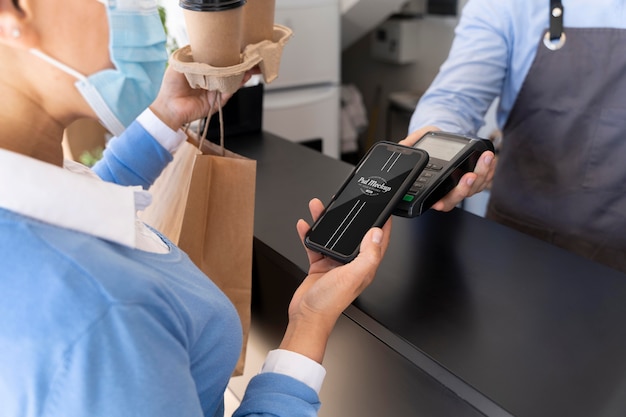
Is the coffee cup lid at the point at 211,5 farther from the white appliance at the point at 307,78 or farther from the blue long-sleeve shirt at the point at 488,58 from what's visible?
the white appliance at the point at 307,78

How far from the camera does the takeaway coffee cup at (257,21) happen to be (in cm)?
65

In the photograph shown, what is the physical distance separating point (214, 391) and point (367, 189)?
0.91 ft

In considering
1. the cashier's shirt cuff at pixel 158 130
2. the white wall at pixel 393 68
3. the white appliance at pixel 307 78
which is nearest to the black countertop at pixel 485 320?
→ the cashier's shirt cuff at pixel 158 130

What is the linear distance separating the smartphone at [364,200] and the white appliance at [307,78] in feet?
4.66

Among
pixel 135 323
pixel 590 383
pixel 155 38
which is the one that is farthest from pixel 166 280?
pixel 590 383

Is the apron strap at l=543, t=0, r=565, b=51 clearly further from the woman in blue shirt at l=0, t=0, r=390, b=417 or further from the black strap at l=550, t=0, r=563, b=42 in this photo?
the woman in blue shirt at l=0, t=0, r=390, b=417

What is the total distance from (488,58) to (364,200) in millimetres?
520

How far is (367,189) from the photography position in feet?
2.07

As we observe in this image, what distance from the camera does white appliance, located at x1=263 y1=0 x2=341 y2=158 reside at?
2010 millimetres

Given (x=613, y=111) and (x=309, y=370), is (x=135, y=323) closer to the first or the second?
(x=309, y=370)

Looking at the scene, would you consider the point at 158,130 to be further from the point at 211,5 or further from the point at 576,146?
the point at 576,146

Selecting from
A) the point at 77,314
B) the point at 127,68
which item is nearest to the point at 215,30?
the point at 127,68

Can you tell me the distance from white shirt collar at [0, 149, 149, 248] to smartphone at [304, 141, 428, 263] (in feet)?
0.74

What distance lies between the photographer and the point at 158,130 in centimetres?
72
